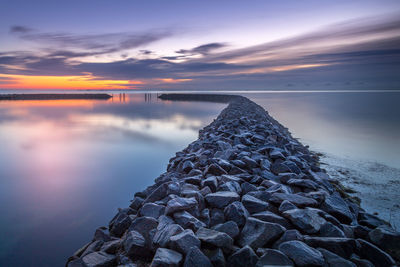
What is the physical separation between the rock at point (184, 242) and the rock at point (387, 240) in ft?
4.96

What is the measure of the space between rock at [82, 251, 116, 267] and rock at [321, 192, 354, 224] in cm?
211

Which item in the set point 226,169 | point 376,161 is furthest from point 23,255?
point 376,161

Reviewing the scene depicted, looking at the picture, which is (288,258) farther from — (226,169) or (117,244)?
(226,169)

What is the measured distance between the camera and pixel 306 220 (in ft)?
7.03

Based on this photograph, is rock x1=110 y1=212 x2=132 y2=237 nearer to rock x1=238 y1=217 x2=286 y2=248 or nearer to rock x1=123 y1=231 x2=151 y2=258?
rock x1=123 y1=231 x2=151 y2=258

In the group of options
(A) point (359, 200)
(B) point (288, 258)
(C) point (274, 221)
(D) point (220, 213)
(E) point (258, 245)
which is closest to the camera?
(B) point (288, 258)

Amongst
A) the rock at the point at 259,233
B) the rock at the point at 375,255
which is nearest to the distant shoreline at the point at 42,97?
the rock at the point at 259,233

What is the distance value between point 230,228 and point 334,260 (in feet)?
2.53

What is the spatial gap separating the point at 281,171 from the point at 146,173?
3492mm

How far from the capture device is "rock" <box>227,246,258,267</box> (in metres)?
1.72

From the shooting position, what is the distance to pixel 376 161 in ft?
22.1

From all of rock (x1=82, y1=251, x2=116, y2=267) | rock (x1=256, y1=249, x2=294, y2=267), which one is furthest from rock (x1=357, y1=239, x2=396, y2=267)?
rock (x1=82, y1=251, x2=116, y2=267)

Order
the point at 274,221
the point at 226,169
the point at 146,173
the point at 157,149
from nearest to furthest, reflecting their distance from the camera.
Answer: the point at 274,221
the point at 226,169
the point at 146,173
the point at 157,149

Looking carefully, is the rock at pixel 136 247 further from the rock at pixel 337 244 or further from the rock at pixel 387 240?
the rock at pixel 387 240
